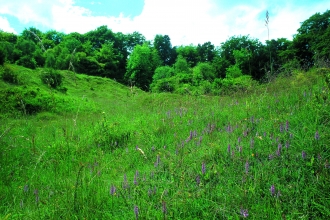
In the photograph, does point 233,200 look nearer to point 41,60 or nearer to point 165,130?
point 165,130

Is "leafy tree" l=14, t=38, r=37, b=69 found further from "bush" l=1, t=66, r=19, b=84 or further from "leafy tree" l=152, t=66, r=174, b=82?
"leafy tree" l=152, t=66, r=174, b=82

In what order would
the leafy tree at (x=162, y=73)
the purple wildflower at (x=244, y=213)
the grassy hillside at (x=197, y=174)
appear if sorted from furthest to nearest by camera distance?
the leafy tree at (x=162, y=73), the grassy hillside at (x=197, y=174), the purple wildflower at (x=244, y=213)

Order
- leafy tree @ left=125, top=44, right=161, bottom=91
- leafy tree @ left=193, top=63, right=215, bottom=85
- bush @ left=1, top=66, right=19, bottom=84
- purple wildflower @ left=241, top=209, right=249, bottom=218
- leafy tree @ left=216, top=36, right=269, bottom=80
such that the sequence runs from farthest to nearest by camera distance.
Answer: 1. leafy tree @ left=125, top=44, right=161, bottom=91
2. leafy tree @ left=216, top=36, right=269, bottom=80
3. leafy tree @ left=193, top=63, right=215, bottom=85
4. bush @ left=1, top=66, right=19, bottom=84
5. purple wildflower @ left=241, top=209, right=249, bottom=218

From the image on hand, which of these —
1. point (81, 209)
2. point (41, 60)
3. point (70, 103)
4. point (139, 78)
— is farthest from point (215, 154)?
point (139, 78)

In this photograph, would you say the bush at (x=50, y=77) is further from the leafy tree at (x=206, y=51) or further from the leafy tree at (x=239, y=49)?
the leafy tree at (x=206, y=51)

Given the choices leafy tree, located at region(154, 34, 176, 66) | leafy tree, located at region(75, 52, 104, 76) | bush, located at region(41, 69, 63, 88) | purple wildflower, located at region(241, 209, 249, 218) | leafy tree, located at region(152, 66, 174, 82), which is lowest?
purple wildflower, located at region(241, 209, 249, 218)

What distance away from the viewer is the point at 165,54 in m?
68.3

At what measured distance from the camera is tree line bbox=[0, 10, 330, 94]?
26.9 metres

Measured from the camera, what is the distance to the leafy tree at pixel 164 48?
67562mm

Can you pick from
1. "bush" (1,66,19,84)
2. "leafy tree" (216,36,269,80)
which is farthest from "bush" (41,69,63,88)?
"leafy tree" (216,36,269,80)

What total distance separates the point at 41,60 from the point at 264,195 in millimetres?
29382

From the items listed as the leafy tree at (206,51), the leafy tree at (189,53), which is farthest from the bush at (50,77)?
the leafy tree at (206,51)

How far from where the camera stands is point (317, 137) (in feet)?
8.63

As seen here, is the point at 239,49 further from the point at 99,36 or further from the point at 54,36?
the point at 54,36
